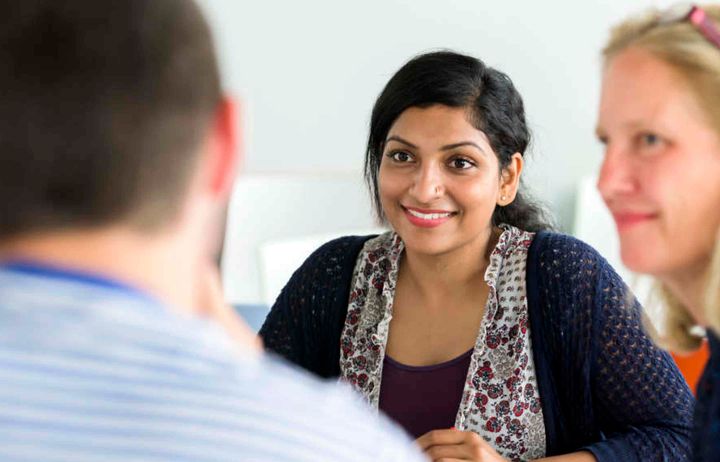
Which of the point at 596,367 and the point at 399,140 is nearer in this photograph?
the point at 596,367

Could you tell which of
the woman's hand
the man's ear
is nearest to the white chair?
the woman's hand

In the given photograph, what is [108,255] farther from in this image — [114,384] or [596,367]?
[596,367]

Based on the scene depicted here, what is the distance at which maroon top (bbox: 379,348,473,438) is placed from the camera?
1.80m

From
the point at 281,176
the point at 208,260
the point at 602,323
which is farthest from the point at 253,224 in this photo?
the point at 208,260

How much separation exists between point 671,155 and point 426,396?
86 centimetres

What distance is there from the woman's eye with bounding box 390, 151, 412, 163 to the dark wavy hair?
0.06 m

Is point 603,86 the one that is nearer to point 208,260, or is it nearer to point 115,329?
point 208,260

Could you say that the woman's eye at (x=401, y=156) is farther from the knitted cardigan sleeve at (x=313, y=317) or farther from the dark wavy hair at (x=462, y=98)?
the knitted cardigan sleeve at (x=313, y=317)

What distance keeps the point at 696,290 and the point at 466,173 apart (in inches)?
30.9

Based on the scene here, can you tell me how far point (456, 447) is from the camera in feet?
5.19

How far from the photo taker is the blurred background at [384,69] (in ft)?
13.5

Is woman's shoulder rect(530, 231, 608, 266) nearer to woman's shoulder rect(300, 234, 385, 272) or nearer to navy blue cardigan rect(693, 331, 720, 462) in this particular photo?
woman's shoulder rect(300, 234, 385, 272)

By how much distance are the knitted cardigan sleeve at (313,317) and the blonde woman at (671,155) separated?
2.91 ft

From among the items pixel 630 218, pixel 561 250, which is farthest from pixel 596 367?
pixel 630 218
